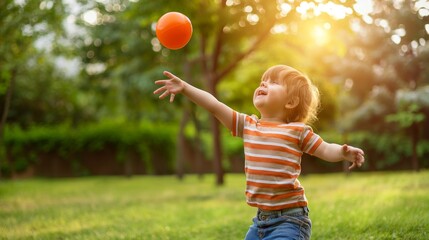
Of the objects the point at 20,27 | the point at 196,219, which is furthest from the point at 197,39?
the point at 196,219

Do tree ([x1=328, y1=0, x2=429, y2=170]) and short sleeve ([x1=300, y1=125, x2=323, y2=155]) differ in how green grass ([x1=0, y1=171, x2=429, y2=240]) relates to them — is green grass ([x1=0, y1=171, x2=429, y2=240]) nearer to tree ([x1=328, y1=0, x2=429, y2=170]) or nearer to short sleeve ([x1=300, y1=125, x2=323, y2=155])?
short sleeve ([x1=300, y1=125, x2=323, y2=155])

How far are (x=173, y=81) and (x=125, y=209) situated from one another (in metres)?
5.50

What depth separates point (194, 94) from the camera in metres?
3.16

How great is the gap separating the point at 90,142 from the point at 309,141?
1906 cm

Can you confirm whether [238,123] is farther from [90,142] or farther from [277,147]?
[90,142]

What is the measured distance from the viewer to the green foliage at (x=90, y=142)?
2030 cm

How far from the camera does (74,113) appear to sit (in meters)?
26.4

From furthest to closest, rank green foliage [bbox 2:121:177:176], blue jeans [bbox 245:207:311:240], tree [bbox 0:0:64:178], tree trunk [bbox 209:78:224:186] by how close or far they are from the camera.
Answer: green foliage [bbox 2:121:177:176] → tree trunk [bbox 209:78:224:186] → tree [bbox 0:0:64:178] → blue jeans [bbox 245:207:311:240]

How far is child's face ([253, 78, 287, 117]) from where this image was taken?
10.5 ft

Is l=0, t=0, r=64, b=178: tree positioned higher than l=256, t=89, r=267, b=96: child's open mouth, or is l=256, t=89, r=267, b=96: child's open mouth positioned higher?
l=0, t=0, r=64, b=178: tree

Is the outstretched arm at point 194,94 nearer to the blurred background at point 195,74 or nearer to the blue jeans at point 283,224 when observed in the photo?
the blue jeans at point 283,224

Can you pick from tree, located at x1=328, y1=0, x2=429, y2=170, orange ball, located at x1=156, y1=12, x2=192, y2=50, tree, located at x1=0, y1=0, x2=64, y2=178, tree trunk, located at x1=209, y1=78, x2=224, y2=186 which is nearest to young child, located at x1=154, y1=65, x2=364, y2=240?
orange ball, located at x1=156, y1=12, x2=192, y2=50

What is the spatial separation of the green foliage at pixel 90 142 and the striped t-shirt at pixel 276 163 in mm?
18432

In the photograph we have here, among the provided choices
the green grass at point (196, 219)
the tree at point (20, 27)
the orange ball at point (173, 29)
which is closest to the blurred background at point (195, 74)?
the tree at point (20, 27)
